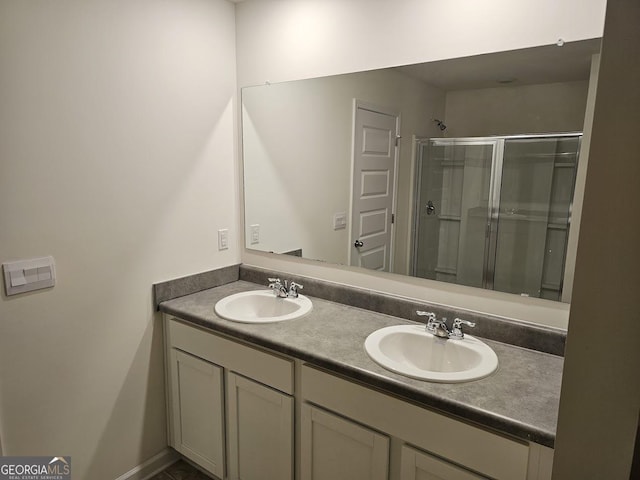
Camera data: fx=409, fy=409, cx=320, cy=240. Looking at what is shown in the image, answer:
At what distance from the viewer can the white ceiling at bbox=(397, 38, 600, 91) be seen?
1.35 metres

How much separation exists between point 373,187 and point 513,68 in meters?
0.72

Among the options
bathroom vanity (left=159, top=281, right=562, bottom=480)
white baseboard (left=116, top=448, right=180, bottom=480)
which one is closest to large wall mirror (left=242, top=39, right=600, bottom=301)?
bathroom vanity (left=159, top=281, right=562, bottom=480)

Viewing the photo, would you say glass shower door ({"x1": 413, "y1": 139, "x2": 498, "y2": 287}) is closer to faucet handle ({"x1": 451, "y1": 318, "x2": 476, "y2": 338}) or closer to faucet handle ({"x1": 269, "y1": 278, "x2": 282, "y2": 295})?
faucet handle ({"x1": 451, "y1": 318, "x2": 476, "y2": 338})

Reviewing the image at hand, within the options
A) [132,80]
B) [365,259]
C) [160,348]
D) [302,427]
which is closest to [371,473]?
[302,427]

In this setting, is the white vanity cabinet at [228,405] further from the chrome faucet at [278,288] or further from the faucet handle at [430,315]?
the faucet handle at [430,315]

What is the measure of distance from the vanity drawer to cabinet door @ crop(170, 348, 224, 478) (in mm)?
52

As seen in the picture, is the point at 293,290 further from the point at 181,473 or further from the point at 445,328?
the point at 181,473

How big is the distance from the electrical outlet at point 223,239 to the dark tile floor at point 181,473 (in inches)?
45.6

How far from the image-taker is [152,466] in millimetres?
2066

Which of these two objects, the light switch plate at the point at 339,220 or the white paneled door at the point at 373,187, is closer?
the white paneled door at the point at 373,187

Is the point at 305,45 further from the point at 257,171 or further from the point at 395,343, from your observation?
the point at 395,343

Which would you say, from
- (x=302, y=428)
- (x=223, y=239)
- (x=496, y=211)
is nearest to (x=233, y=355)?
(x=302, y=428)

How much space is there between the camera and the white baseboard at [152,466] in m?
1.98

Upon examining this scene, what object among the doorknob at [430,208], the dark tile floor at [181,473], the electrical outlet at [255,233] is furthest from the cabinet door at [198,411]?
the doorknob at [430,208]
